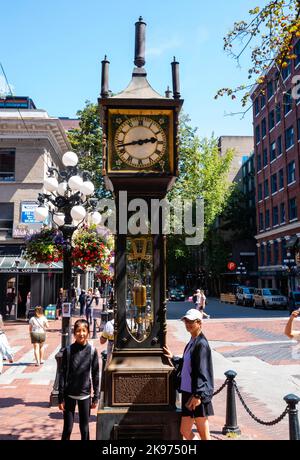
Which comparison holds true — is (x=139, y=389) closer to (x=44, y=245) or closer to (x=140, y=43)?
(x=140, y=43)

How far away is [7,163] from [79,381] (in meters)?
23.6

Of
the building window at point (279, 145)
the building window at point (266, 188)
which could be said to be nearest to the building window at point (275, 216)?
the building window at point (266, 188)

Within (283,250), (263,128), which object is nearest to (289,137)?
(263,128)

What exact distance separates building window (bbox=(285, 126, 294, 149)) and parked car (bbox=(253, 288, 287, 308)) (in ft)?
42.6

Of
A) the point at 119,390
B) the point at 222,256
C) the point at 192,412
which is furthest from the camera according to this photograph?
the point at 222,256

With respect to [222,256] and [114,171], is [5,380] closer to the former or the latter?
[114,171]

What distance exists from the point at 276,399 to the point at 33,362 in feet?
22.7

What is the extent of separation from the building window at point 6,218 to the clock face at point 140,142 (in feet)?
70.3

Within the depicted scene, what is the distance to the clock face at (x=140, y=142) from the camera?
214 inches

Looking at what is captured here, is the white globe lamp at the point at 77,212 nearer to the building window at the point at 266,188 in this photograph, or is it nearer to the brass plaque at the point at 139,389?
the brass plaque at the point at 139,389

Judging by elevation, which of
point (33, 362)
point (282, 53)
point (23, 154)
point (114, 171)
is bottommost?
point (33, 362)

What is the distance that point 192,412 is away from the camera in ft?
15.2

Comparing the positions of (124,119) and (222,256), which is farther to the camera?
(222,256)
